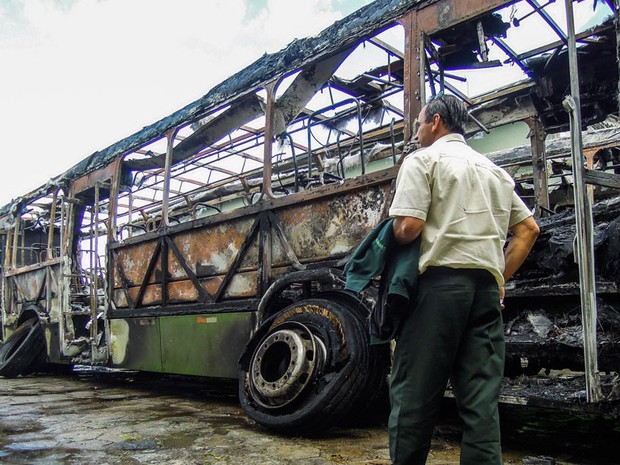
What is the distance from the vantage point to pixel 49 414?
4547mm

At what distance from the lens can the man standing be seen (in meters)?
1.85

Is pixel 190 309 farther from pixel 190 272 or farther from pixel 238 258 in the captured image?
pixel 238 258

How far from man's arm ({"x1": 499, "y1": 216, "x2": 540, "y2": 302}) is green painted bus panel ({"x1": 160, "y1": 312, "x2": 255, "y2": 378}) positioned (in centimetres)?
283

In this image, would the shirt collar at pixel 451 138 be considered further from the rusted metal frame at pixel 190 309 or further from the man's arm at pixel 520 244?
the rusted metal frame at pixel 190 309

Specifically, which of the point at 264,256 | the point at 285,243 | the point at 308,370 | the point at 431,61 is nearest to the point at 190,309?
the point at 264,256

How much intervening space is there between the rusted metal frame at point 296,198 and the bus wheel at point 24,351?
333cm

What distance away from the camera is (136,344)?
243 inches

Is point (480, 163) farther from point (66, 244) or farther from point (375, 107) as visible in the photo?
point (66, 244)

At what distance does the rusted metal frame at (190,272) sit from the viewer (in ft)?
17.1

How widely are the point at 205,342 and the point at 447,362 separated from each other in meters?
3.56

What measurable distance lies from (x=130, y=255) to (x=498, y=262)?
5.31 metres

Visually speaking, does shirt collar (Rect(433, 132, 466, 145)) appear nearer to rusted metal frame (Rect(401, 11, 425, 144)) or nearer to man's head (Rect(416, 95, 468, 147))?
man's head (Rect(416, 95, 468, 147))

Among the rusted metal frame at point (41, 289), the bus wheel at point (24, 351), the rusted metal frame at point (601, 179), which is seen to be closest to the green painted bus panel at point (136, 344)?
the rusted metal frame at point (41, 289)

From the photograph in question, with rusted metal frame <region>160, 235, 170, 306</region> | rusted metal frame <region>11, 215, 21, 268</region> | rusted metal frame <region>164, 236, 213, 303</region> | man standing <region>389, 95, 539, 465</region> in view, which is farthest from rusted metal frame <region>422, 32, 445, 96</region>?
rusted metal frame <region>11, 215, 21, 268</region>
